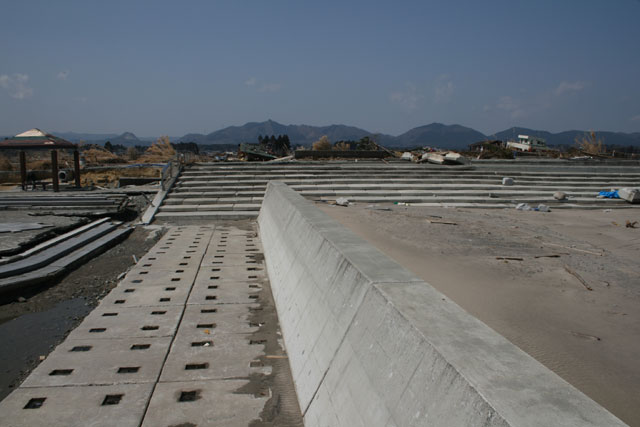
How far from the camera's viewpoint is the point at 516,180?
16.6 m

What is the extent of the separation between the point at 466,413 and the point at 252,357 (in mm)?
3014

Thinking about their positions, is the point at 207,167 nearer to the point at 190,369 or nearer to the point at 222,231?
the point at 222,231

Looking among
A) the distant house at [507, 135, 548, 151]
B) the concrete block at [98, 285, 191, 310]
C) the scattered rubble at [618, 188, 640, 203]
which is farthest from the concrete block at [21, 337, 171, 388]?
the distant house at [507, 135, 548, 151]

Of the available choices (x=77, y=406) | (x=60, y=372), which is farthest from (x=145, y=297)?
(x=77, y=406)

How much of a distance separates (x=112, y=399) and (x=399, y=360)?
272cm

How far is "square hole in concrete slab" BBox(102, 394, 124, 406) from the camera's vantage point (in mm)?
3568

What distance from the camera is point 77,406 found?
350 cm

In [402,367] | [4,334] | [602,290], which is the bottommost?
[4,334]

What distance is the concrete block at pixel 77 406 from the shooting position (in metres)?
3.30

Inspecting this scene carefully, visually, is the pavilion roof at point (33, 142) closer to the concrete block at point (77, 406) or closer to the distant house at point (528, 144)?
the concrete block at point (77, 406)

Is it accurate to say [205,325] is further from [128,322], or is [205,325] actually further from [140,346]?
[128,322]

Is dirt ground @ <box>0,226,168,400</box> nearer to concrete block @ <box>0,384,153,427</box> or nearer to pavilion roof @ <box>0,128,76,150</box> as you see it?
concrete block @ <box>0,384,153,427</box>

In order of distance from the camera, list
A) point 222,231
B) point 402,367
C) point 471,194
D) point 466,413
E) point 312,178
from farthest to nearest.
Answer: point 312,178
point 471,194
point 222,231
point 402,367
point 466,413

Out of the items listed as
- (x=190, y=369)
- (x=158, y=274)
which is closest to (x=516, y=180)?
(x=158, y=274)
